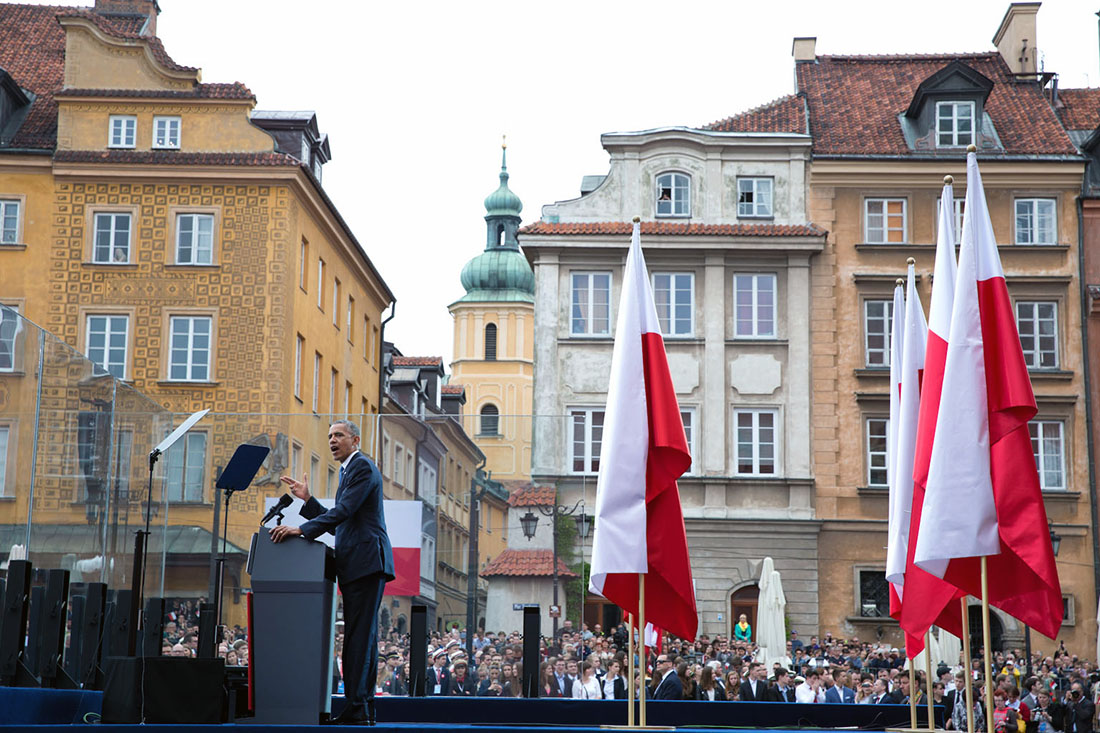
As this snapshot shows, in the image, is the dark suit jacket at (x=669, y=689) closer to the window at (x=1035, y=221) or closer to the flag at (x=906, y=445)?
the flag at (x=906, y=445)

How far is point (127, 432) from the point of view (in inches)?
600

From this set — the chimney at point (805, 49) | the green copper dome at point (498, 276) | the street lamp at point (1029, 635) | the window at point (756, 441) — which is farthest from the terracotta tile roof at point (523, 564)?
the green copper dome at point (498, 276)

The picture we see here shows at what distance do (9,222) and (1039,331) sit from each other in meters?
26.6

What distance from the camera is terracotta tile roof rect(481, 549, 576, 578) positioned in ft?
64.3

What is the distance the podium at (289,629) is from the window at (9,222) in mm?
29465

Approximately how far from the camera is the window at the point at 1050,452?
34.5 metres

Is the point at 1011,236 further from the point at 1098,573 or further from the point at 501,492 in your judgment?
the point at 501,492

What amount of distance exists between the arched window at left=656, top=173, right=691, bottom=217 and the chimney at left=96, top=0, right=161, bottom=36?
52.9 ft

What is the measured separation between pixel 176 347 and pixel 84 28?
8847mm

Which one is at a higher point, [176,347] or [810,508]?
[176,347]

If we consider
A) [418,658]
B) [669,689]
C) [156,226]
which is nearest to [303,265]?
[156,226]

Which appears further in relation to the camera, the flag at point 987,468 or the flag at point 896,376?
the flag at point 896,376

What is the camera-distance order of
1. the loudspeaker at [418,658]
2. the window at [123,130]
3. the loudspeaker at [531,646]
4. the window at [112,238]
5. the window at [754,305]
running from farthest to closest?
the window at [123,130] → the window at [754,305] → the window at [112,238] → the loudspeaker at [531,646] → the loudspeaker at [418,658]

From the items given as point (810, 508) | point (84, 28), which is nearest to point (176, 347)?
point (84, 28)
